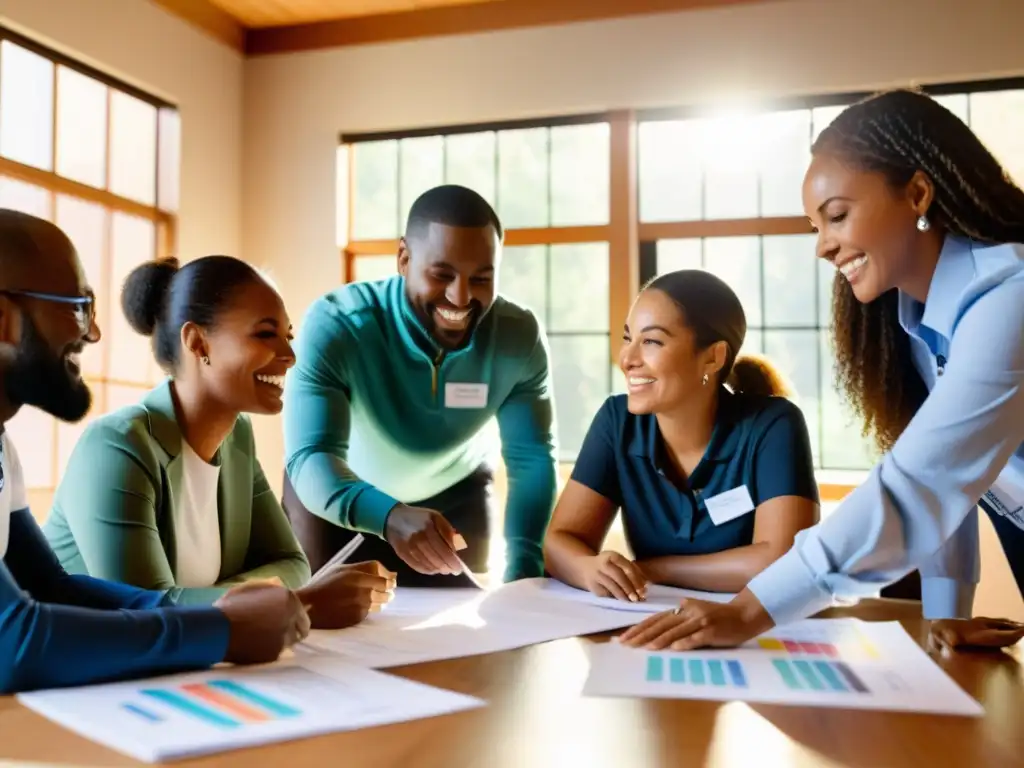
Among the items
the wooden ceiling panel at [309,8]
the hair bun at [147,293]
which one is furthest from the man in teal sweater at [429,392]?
the wooden ceiling panel at [309,8]

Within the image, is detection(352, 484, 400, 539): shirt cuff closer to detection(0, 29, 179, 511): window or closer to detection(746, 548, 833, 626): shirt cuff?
detection(746, 548, 833, 626): shirt cuff

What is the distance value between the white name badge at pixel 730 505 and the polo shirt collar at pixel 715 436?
68 mm

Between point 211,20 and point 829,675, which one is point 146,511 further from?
point 211,20

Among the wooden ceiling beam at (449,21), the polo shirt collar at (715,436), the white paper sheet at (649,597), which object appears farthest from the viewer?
the wooden ceiling beam at (449,21)

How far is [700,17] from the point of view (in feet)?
15.0

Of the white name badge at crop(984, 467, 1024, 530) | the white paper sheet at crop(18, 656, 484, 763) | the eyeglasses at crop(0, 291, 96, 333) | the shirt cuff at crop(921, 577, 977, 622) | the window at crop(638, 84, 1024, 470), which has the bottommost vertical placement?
the shirt cuff at crop(921, 577, 977, 622)

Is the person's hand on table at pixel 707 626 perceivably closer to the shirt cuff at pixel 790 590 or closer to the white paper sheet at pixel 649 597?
the shirt cuff at pixel 790 590

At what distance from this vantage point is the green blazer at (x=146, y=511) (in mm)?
1285

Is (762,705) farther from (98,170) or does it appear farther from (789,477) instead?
(98,170)

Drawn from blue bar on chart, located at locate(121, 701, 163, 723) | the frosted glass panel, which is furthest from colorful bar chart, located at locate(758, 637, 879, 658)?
the frosted glass panel

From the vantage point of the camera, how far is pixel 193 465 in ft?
4.85

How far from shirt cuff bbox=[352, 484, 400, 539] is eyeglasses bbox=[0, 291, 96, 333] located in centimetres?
60

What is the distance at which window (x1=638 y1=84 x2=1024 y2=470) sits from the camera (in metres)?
4.50

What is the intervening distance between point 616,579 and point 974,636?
1.64ft
